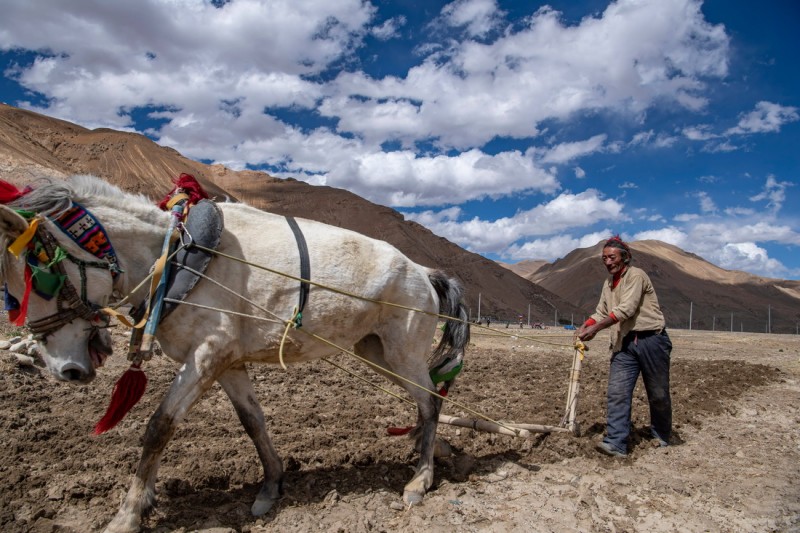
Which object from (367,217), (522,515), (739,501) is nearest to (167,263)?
(522,515)

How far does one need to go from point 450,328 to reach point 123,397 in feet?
8.35

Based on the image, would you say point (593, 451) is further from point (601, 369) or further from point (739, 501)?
point (601, 369)

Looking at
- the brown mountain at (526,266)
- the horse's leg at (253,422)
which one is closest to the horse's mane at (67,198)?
the horse's leg at (253,422)

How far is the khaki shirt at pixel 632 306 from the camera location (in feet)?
A: 15.4

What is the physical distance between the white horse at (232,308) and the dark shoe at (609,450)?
5.24ft

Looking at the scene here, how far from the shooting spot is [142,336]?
10.0 feet

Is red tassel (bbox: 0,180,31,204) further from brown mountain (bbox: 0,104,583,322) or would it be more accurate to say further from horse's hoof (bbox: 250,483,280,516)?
brown mountain (bbox: 0,104,583,322)

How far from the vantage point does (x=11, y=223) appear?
2656 mm

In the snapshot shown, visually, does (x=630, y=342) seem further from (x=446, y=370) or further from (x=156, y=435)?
(x=156, y=435)

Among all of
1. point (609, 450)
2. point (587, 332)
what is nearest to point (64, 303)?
point (587, 332)

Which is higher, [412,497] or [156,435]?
[156,435]

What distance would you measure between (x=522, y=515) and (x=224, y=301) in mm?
2254

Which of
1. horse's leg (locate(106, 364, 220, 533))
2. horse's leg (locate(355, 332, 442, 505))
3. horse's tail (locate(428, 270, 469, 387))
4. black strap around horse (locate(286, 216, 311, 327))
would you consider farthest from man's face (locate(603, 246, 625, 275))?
horse's leg (locate(106, 364, 220, 533))

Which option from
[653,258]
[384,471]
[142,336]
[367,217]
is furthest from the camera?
[653,258]
